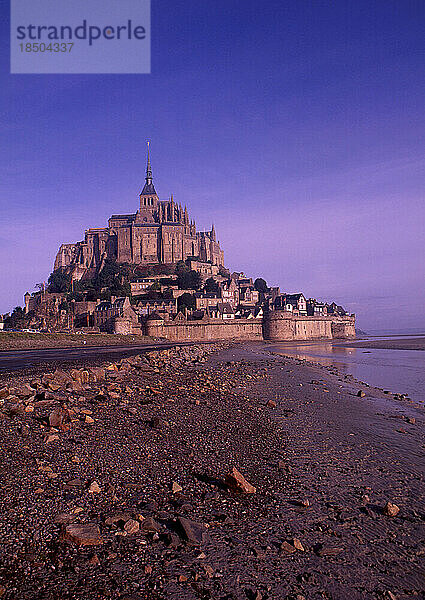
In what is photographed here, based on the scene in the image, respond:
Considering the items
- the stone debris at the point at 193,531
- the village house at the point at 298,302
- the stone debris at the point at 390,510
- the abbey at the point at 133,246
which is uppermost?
the abbey at the point at 133,246

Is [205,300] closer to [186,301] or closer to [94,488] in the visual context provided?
[186,301]

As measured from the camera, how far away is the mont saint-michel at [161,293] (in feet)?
289

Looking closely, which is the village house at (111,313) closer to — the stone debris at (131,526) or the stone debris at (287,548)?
the stone debris at (131,526)

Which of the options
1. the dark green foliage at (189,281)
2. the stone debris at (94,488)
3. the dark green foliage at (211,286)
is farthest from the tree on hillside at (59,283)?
the stone debris at (94,488)

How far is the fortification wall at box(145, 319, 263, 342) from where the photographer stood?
81.2m

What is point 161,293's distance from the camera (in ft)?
366

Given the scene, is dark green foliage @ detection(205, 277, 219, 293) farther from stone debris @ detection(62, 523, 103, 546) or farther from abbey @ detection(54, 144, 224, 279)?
stone debris @ detection(62, 523, 103, 546)

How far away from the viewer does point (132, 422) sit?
9.05 m

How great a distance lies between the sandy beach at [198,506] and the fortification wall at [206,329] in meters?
71.0

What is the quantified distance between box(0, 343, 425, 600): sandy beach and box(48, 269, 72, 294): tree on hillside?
409 feet

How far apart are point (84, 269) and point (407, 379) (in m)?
134

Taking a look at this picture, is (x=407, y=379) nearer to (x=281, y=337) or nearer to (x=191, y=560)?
(x=191, y=560)

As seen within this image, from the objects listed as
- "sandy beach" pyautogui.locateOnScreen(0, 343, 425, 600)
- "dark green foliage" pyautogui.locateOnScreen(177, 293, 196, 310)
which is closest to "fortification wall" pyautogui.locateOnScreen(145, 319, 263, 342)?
"dark green foliage" pyautogui.locateOnScreen(177, 293, 196, 310)

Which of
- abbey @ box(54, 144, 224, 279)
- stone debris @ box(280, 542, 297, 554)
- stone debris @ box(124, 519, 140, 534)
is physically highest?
abbey @ box(54, 144, 224, 279)
